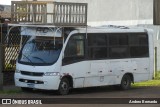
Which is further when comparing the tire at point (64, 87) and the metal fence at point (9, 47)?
the metal fence at point (9, 47)

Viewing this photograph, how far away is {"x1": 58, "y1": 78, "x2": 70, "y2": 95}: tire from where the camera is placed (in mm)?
19066

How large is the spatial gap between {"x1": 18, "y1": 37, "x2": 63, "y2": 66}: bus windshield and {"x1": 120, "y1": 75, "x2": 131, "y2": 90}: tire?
13.1ft

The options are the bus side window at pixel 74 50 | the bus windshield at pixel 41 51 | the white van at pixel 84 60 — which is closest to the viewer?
the white van at pixel 84 60

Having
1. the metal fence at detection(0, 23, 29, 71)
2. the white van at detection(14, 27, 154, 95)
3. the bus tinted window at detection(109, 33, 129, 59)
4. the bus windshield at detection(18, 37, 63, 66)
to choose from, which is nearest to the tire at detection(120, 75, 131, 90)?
the white van at detection(14, 27, 154, 95)

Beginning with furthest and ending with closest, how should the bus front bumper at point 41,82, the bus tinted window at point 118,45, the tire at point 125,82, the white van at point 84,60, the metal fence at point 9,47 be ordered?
the metal fence at point 9,47 → the tire at point 125,82 → the bus tinted window at point 118,45 → the white van at point 84,60 → the bus front bumper at point 41,82

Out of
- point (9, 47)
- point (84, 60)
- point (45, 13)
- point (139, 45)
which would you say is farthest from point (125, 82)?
point (9, 47)

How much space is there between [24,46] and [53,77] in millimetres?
2116

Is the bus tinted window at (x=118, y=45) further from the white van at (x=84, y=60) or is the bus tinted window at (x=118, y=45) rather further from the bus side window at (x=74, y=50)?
the bus side window at (x=74, y=50)

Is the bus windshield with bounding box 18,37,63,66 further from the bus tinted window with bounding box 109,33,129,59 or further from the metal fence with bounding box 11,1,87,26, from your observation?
the bus tinted window with bounding box 109,33,129,59

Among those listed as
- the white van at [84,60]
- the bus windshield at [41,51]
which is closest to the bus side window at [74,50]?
the white van at [84,60]

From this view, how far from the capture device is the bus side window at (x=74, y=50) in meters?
19.4

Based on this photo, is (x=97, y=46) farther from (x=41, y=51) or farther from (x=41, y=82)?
(x=41, y=82)

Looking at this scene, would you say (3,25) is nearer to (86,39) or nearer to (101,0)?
(86,39)

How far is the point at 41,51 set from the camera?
771 inches
